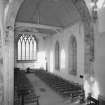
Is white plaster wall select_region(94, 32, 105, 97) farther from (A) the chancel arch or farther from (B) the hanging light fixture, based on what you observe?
(A) the chancel arch

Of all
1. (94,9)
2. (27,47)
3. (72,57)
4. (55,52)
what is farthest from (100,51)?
(27,47)

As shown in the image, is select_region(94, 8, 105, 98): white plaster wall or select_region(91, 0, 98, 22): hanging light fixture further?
select_region(91, 0, 98, 22): hanging light fixture

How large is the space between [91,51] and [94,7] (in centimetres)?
205

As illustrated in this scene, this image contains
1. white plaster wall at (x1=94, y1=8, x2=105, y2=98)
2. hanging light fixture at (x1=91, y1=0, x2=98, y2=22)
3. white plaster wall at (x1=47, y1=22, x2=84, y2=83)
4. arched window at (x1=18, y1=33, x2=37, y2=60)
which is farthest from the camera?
arched window at (x1=18, y1=33, x2=37, y2=60)

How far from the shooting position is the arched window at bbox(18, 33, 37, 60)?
18266mm

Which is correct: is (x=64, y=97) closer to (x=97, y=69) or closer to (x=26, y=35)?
(x=97, y=69)

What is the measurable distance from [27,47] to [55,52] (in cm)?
Result: 552

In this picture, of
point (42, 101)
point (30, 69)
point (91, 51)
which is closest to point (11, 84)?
point (42, 101)

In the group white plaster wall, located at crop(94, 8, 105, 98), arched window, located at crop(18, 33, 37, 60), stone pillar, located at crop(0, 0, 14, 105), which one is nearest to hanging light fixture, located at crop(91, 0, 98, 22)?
white plaster wall, located at crop(94, 8, 105, 98)

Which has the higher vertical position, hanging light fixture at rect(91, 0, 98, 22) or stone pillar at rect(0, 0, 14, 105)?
hanging light fixture at rect(91, 0, 98, 22)

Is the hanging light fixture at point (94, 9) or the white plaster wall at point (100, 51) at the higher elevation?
the hanging light fixture at point (94, 9)

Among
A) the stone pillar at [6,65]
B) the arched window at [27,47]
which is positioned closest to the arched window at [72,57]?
the stone pillar at [6,65]

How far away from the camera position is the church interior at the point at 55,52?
542 cm

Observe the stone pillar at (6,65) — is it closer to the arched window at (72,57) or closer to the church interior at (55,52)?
the church interior at (55,52)
